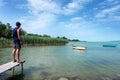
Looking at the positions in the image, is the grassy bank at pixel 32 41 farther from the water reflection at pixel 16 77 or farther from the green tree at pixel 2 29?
the water reflection at pixel 16 77

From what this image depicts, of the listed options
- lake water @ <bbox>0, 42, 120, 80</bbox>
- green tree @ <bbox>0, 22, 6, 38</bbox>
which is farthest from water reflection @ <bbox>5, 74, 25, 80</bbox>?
green tree @ <bbox>0, 22, 6, 38</bbox>

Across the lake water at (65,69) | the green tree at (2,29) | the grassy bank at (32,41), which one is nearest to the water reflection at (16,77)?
the lake water at (65,69)

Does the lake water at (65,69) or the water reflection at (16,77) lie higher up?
the water reflection at (16,77)

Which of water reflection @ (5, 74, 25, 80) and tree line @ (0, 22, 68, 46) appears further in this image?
tree line @ (0, 22, 68, 46)

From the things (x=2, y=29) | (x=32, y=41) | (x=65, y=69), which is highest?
(x=2, y=29)

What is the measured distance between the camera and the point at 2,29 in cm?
6431

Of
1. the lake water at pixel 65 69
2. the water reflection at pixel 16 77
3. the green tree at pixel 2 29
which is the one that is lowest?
the lake water at pixel 65 69

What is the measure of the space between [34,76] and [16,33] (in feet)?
9.78

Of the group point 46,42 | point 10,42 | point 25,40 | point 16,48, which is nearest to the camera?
point 16,48

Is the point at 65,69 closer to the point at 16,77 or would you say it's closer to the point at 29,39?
the point at 16,77

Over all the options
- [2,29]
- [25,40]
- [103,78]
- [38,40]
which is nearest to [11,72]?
[103,78]

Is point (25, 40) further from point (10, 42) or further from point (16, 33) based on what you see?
point (16, 33)

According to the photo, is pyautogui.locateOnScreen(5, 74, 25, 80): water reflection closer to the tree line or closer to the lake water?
the lake water

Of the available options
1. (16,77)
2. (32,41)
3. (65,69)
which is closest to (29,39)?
(32,41)
